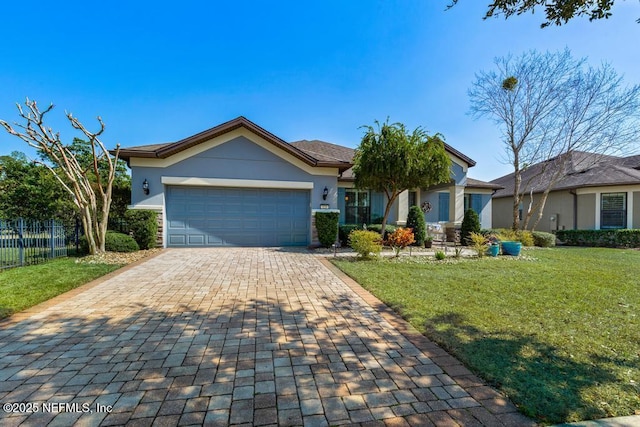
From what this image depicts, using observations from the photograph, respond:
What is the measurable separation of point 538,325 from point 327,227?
26.6ft

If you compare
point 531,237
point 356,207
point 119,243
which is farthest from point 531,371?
point 531,237

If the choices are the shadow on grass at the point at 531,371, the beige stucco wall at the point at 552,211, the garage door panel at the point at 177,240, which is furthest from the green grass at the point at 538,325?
the beige stucco wall at the point at 552,211

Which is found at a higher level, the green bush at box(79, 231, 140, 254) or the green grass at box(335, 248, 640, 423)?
the green bush at box(79, 231, 140, 254)

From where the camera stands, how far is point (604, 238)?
49.6 ft

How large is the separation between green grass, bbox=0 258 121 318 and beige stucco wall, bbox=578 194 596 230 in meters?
23.4

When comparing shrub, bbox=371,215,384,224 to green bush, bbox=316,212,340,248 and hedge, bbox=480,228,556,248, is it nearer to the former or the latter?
green bush, bbox=316,212,340,248

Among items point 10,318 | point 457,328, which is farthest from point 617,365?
point 10,318

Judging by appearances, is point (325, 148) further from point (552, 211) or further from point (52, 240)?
point (552, 211)

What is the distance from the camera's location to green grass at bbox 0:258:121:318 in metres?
4.55

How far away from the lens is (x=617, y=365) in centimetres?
290

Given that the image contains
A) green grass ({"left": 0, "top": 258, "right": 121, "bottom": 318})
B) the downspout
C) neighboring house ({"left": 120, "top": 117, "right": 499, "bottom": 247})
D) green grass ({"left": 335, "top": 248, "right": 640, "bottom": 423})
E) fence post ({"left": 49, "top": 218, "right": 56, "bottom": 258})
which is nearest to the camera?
green grass ({"left": 335, "top": 248, "right": 640, "bottom": 423})

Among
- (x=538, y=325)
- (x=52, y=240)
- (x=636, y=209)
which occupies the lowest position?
(x=538, y=325)

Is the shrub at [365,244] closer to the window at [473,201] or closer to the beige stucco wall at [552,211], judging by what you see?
the window at [473,201]

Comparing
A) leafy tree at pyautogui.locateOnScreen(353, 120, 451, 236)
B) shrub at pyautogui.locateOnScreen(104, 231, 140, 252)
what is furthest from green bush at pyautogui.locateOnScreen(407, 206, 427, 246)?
shrub at pyautogui.locateOnScreen(104, 231, 140, 252)
